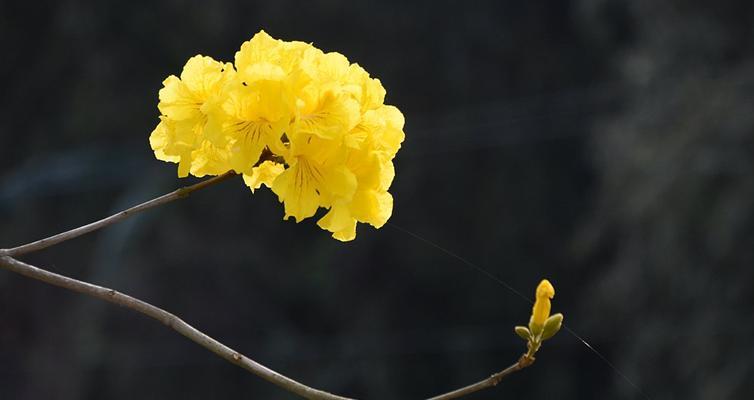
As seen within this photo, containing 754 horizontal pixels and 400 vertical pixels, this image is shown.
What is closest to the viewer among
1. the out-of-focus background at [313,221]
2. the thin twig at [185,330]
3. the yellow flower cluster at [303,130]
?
the thin twig at [185,330]

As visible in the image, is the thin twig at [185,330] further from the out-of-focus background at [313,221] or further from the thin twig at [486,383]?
the out-of-focus background at [313,221]

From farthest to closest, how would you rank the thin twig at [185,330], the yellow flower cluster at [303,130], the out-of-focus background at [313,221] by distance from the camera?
the out-of-focus background at [313,221] < the yellow flower cluster at [303,130] < the thin twig at [185,330]

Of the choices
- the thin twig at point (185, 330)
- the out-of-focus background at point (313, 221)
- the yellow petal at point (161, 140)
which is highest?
the out-of-focus background at point (313, 221)

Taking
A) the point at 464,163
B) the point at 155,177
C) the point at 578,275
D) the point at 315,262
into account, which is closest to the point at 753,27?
the point at 578,275

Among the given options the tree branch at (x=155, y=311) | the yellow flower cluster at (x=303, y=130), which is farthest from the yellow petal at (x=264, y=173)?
the tree branch at (x=155, y=311)

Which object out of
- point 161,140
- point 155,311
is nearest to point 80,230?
point 155,311

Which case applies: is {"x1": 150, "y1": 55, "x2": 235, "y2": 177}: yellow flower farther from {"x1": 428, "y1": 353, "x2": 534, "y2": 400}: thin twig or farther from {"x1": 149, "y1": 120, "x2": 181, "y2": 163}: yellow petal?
{"x1": 428, "y1": 353, "x2": 534, "y2": 400}: thin twig

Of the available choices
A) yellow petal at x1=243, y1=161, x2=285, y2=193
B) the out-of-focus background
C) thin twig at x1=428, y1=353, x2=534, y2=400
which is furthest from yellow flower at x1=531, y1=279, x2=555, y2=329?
the out-of-focus background
